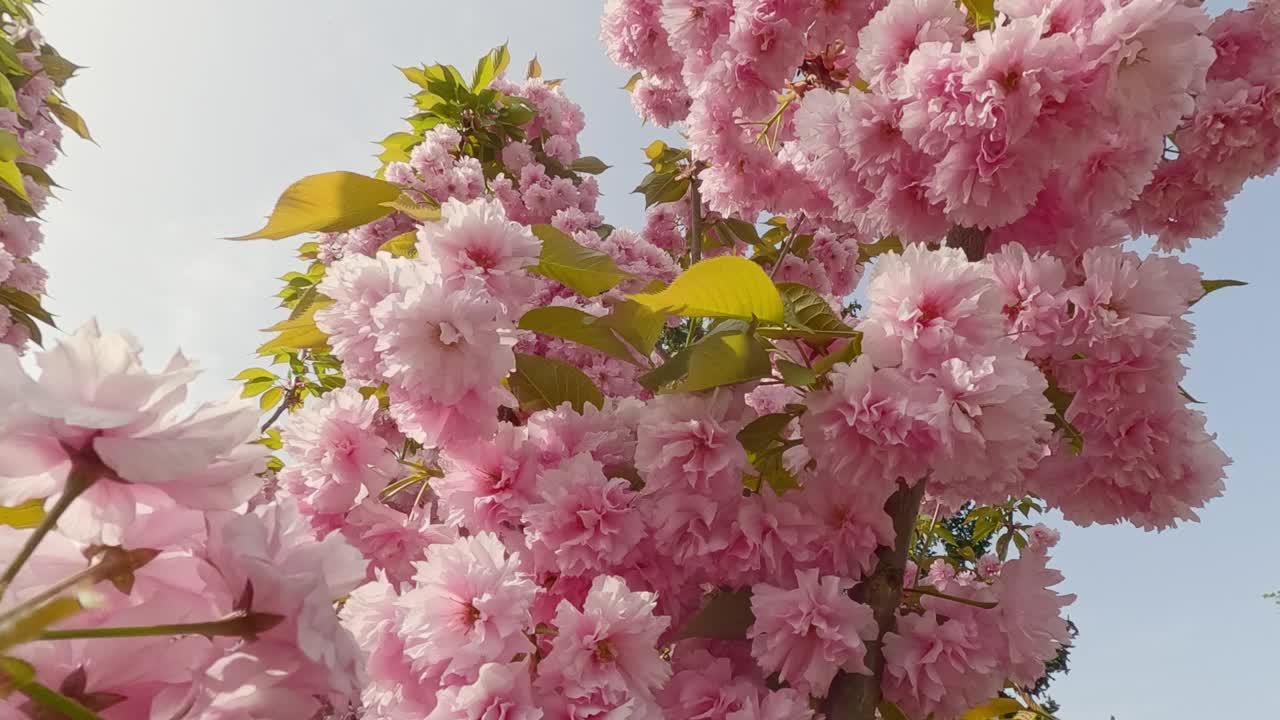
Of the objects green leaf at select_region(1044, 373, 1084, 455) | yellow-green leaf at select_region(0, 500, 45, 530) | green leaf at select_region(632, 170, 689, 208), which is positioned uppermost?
green leaf at select_region(632, 170, 689, 208)

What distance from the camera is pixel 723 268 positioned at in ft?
3.34

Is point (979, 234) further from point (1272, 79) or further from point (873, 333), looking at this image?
point (1272, 79)

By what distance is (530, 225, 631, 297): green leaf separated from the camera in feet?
3.96

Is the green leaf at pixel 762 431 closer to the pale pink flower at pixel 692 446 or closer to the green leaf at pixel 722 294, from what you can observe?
the pale pink flower at pixel 692 446

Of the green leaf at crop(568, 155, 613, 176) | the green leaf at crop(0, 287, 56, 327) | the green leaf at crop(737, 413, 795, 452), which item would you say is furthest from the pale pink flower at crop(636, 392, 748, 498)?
the green leaf at crop(0, 287, 56, 327)

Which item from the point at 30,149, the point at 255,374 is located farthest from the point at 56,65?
the point at 255,374

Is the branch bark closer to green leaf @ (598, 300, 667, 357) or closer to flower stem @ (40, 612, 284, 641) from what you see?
green leaf @ (598, 300, 667, 357)

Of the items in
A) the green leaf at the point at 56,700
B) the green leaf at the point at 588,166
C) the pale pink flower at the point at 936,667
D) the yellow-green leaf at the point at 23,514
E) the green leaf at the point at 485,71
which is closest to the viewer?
the green leaf at the point at 56,700

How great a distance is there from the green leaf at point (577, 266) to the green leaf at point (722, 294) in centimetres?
15

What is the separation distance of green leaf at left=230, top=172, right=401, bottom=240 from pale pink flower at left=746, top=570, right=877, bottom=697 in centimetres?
84

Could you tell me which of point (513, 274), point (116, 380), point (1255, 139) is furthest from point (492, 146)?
point (116, 380)

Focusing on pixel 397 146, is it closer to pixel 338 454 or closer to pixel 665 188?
pixel 665 188

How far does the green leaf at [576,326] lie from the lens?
124 cm

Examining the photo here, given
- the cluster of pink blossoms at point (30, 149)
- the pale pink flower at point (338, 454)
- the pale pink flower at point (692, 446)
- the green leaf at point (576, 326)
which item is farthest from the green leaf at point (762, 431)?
the cluster of pink blossoms at point (30, 149)
